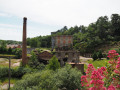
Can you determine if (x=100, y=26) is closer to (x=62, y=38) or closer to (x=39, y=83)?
(x=62, y=38)

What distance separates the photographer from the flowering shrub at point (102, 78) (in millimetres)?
2371

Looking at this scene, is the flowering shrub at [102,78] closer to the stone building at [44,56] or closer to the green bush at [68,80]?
the green bush at [68,80]

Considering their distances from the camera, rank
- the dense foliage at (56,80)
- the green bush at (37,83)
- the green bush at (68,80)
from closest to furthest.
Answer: the green bush at (37,83) → the dense foliage at (56,80) → the green bush at (68,80)

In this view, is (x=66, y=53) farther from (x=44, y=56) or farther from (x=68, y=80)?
(x=68, y=80)

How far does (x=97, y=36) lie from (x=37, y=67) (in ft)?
97.2

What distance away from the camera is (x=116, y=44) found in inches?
1485

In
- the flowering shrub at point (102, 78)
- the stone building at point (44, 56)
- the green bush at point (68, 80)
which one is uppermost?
the flowering shrub at point (102, 78)

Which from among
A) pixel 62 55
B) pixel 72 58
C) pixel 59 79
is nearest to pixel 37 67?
pixel 62 55

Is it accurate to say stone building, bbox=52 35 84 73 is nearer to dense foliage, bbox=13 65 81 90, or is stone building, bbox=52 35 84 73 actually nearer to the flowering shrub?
dense foliage, bbox=13 65 81 90

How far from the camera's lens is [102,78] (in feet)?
8.23

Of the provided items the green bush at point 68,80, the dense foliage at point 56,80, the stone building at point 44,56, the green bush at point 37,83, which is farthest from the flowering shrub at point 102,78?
the stone building at point 44,56

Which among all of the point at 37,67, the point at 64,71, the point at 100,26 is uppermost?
the point at 100,26

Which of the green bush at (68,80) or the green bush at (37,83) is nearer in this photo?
the green bush at (37,83)

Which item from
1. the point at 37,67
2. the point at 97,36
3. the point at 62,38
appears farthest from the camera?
the point at 97,36
